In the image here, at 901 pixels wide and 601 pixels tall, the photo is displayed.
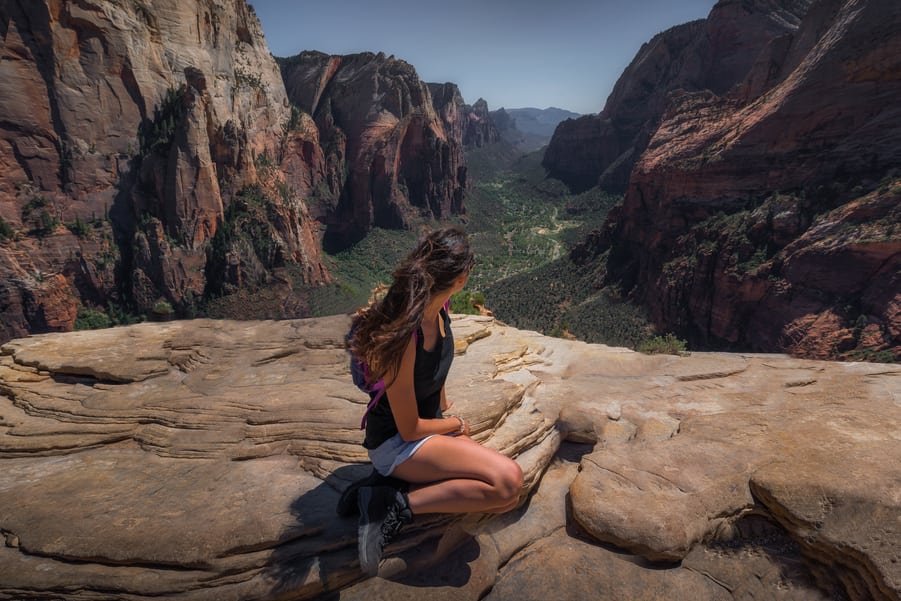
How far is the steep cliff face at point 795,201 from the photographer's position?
26.9 meters

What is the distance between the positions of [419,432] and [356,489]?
982 millimetres

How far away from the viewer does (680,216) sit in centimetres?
4238

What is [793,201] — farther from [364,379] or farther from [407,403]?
[364,379]

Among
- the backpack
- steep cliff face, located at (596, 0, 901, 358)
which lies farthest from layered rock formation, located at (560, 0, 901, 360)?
the backpack

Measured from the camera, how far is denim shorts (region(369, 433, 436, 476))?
3.59 m

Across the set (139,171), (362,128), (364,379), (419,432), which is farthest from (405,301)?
(362,128)

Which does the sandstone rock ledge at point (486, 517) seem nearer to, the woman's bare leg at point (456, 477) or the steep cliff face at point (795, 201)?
the woman's bare leg at point (456, 477)

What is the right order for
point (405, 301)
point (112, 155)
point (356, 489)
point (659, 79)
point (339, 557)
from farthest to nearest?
point (659, 79), point (112, 155), point (356, 489), point (339, 557), point (405, 301)

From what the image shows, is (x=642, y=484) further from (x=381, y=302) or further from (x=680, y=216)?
(x=680, y=216)

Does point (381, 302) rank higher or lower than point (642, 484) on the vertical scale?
higher

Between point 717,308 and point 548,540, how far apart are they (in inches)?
1568

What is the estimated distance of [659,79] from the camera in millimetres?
95938

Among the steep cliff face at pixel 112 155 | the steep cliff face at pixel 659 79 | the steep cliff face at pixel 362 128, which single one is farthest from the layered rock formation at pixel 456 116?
the steep cliff face at pixel 112 155

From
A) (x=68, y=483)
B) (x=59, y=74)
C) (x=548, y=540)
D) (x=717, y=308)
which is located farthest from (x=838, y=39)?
(x=59, y=74)
